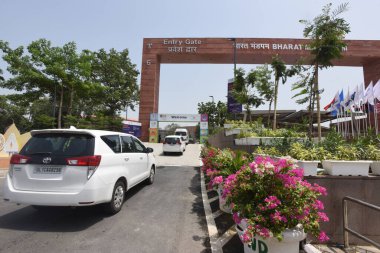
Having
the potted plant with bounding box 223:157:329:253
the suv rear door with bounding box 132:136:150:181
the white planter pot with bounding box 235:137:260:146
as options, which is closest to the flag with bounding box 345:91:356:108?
the white planter pot with bounding box 235:137:260:146

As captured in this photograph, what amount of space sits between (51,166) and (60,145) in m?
0.43

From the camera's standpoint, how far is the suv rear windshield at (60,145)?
4.36 m

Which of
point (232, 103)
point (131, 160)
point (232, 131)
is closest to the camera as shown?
point (131, 160)

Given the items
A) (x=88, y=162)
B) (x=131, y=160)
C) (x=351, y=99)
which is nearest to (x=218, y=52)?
(x=351, y=99)

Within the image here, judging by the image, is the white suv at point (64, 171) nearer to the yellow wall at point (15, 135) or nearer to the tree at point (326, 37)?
the tree at point (326, 37)

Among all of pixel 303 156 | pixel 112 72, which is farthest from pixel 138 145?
pixel 112 72

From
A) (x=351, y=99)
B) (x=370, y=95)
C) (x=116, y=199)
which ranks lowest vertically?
(x=116, y=199)

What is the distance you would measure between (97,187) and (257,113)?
→ 21637mm

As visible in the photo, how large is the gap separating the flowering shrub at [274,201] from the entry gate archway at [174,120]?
1147 inches

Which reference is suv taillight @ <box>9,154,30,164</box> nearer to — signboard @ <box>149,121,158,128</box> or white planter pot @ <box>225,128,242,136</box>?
white planter pot @ <box>225,128,242,136</box>

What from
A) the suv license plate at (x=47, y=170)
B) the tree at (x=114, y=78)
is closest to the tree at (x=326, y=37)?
the suv license plate at (x=47, y=170)

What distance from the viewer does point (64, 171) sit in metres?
4.19

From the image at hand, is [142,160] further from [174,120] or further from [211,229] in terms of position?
[174,120]

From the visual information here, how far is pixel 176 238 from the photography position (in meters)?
3.97
